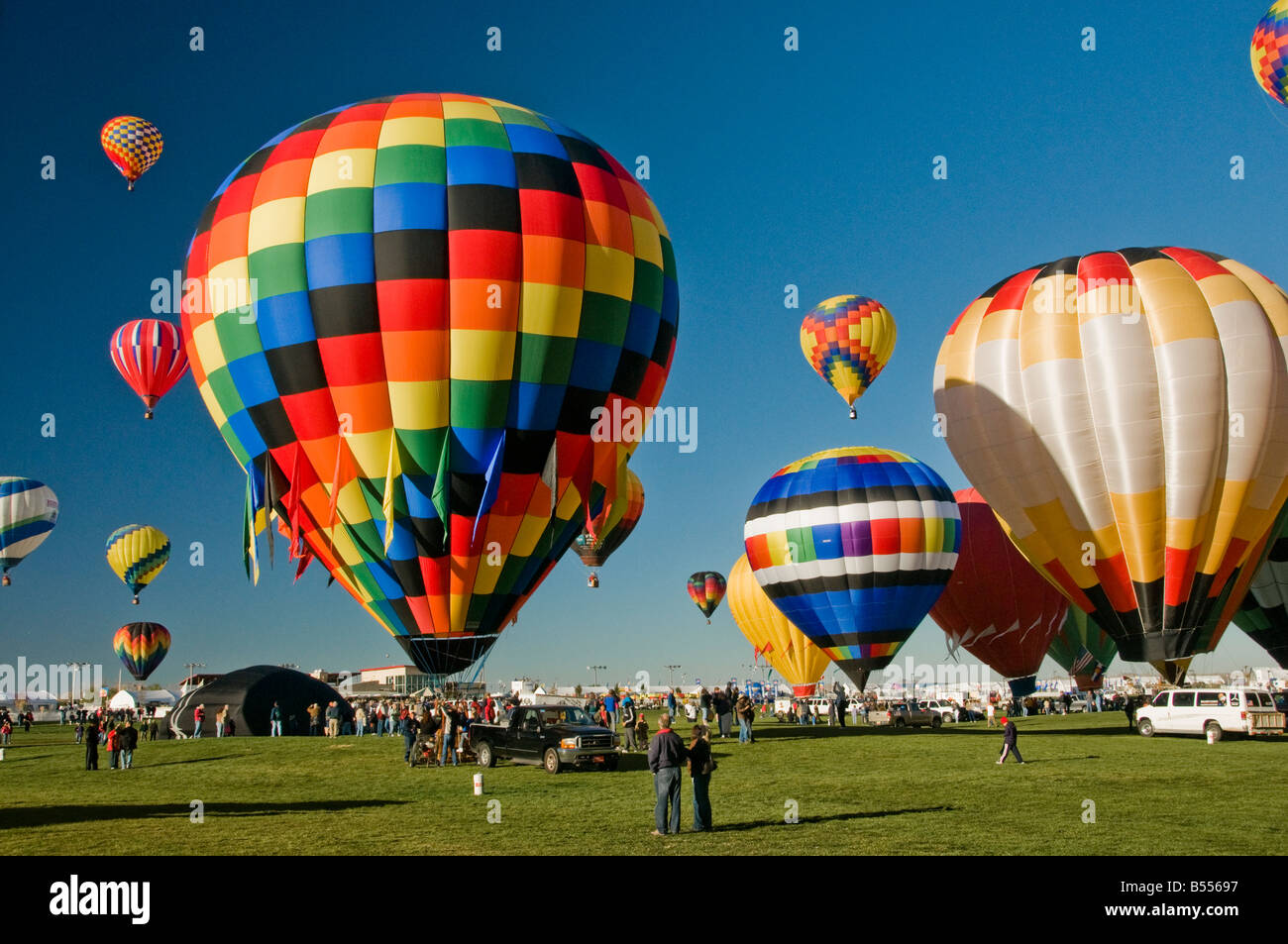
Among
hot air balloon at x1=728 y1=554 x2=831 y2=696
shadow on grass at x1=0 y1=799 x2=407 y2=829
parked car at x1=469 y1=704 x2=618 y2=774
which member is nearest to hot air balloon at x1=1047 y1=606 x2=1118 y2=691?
hot air balloon at x1=728 y1=554 x2=831 y2=696

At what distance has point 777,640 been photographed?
48.6 meters

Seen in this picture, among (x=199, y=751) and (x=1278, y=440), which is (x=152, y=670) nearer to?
(x=199, y=751)

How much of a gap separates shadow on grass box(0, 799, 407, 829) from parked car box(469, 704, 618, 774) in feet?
15.4

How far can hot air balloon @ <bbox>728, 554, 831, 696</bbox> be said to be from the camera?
48.2m

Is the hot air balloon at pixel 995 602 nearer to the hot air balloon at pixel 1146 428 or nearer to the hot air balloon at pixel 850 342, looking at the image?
the hot air balloon at pixel 850 342

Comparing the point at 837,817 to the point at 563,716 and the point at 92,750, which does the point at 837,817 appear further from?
the point at 92,750

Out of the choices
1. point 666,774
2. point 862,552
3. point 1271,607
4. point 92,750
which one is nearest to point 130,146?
point 92,750

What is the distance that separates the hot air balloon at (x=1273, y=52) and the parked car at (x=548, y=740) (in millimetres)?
28868

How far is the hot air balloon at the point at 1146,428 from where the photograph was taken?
26359mm

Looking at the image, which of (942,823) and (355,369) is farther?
(355,369)

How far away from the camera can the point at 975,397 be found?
2977cm

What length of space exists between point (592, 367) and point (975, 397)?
12165 millimetres

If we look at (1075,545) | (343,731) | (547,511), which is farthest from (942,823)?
(343,731)
